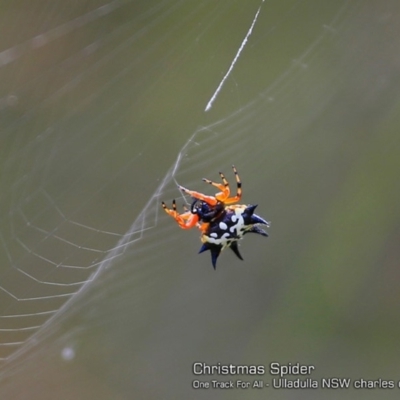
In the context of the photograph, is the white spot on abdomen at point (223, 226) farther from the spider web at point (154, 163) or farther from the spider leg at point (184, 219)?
the spider web at point (154, 163)

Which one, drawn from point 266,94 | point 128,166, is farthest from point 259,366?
point 266,94

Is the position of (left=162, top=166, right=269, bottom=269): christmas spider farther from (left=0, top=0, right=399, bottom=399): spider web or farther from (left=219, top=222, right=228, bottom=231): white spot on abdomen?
(left=0, top=0, right=399, bottom=399): spider web

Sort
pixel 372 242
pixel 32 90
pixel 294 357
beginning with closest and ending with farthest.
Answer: pixel 32 90, pixel 294 357, pixel 372 242

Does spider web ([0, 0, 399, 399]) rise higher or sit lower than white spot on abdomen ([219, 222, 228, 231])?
higher

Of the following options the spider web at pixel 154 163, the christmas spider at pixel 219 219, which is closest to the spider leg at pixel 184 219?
the christmas spider at pixel 219 219

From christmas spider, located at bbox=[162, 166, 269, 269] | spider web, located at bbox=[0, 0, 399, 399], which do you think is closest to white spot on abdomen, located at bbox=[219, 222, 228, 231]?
christmas spider, located at bbox=[162, 166, 269, 269]

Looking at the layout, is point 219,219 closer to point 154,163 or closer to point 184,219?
point 184,219

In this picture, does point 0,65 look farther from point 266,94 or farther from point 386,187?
point 386,187

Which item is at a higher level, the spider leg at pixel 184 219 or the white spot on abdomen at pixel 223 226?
the spider leg at pixel 184 219
